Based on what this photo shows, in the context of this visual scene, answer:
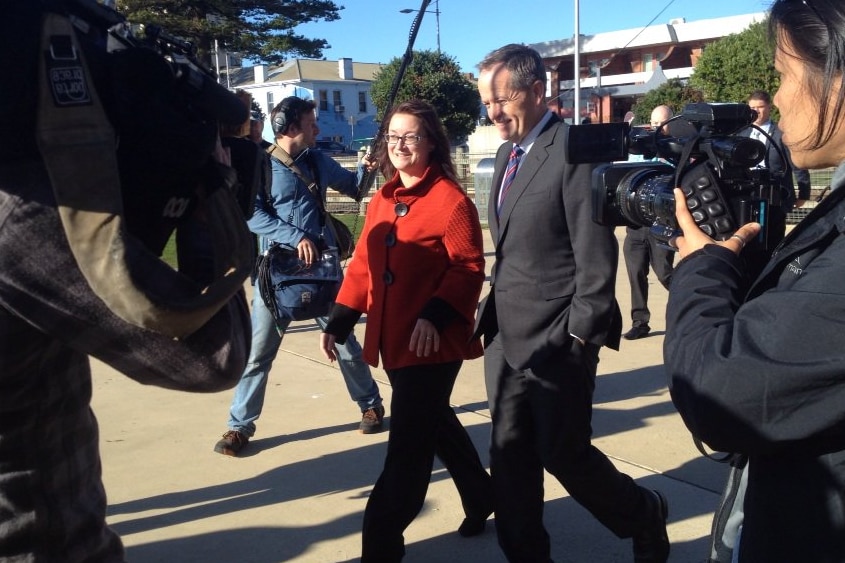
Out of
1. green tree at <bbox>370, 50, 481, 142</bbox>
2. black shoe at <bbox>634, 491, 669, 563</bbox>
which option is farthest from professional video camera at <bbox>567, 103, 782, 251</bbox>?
green tree at <bbox>370, 50, 481, 142</bbox>

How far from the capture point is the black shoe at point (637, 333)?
23.1 feet

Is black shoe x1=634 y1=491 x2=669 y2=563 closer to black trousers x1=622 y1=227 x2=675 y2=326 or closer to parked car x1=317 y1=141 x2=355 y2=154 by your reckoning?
black trousers x1=622 y1=227 x2=675 y2=326

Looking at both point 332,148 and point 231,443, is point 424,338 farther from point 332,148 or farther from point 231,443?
point 332,148

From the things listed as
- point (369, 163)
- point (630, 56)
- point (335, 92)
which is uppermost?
point (630, 56)

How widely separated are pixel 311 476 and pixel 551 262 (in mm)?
1922

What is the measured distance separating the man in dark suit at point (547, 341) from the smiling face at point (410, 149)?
1.19ft

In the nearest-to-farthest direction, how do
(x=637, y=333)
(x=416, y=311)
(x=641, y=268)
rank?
(x=416, y=311) < (x=637, y=333) < (x=641, y=268)

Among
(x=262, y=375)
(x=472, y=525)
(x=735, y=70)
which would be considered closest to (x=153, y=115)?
(x=472, y=525)

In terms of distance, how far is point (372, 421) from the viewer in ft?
16.4

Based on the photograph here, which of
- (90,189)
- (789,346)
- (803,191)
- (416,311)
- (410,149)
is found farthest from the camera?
(803,191)

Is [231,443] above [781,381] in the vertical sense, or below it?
below

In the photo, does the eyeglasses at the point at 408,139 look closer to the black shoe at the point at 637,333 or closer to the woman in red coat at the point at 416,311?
the woman in red coat at the point at 416,311

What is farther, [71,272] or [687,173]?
[687,173]

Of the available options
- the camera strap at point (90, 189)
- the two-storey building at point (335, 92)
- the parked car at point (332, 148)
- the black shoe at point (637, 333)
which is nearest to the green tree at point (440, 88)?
the parked car at point (332, 148)
